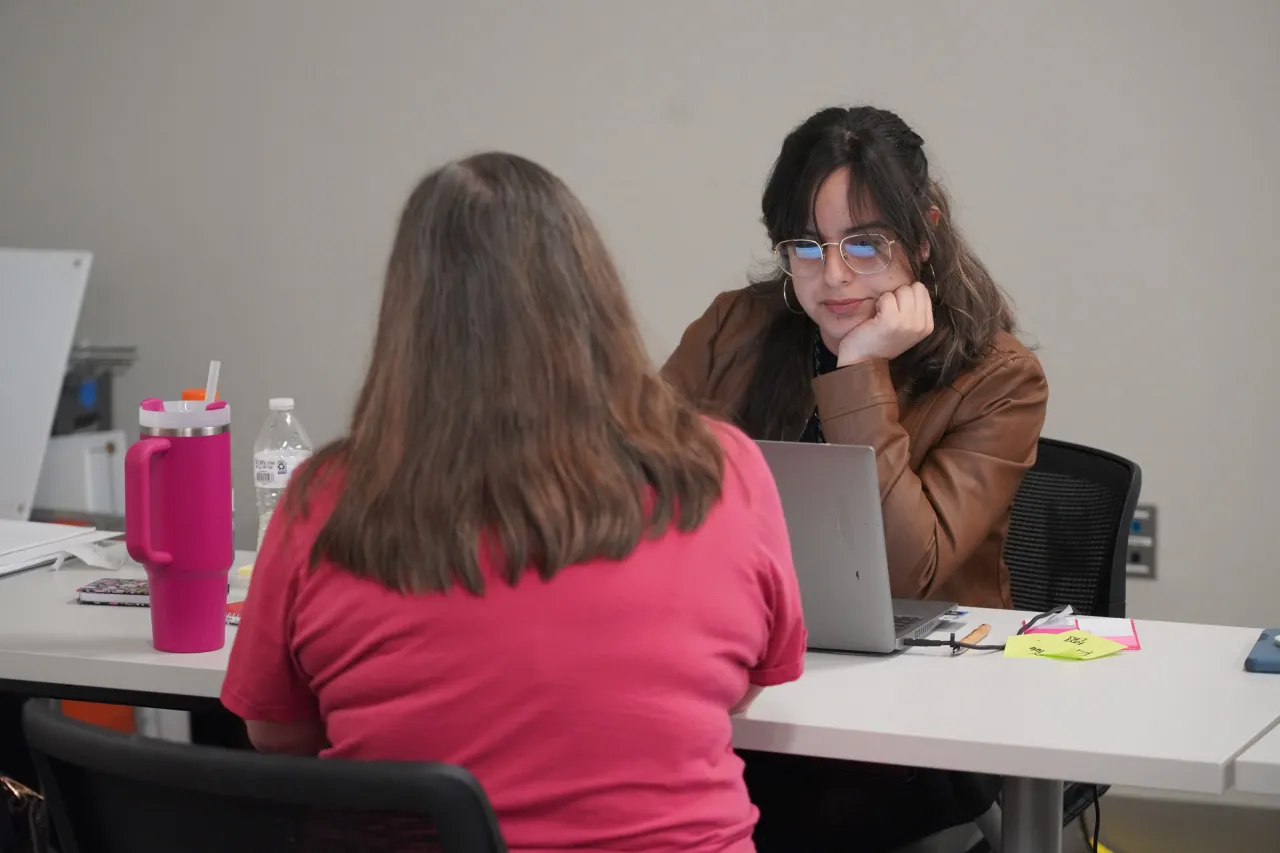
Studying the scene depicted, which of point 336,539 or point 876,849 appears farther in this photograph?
point 876,849

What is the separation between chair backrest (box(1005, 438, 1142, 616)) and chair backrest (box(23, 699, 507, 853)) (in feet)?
4.23

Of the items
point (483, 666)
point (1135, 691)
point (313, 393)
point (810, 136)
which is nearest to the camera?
point (483, 666)

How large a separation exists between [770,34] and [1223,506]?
4.17 feet

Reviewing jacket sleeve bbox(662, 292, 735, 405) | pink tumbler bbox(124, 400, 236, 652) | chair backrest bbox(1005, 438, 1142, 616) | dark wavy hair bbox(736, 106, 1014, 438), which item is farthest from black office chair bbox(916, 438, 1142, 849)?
pink tumbler bbox(124, 400, 236, 652)

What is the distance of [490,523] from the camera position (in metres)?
1.01

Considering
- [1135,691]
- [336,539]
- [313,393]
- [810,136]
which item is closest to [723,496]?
[336,539]

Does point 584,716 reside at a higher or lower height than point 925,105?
lower

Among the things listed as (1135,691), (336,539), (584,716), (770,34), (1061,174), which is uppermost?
(770,34)

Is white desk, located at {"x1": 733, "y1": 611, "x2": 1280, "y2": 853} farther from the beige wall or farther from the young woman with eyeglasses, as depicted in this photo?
the beige wall

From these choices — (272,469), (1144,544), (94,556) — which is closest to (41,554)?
(94,556)

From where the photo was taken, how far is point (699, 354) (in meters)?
2.16

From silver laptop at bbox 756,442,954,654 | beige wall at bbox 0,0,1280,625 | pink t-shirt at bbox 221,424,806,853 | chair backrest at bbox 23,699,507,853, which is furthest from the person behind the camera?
beige wall at bbox 0,0,1280,625

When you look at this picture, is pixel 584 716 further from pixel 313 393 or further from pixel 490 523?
pixel 313 393

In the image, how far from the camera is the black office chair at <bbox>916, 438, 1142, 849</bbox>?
6.16 feet
